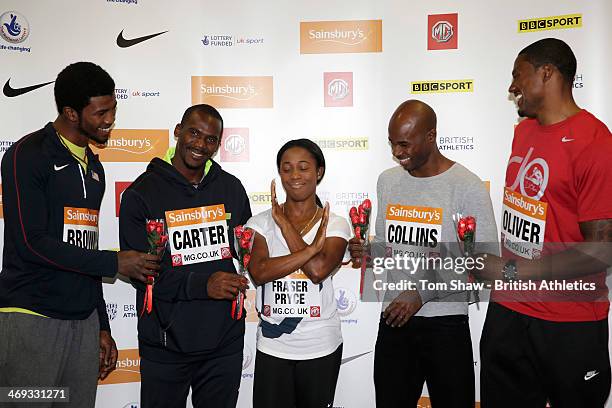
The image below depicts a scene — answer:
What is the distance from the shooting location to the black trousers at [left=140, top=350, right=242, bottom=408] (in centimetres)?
286

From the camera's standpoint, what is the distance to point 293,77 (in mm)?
3914

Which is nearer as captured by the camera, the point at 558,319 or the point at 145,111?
the point at 558,319

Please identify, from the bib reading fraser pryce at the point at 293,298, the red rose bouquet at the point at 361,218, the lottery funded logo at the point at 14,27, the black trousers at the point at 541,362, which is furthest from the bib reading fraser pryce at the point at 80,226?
the black trousers at the point at 541,362

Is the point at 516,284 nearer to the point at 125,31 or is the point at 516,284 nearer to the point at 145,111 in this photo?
the point at 145,111

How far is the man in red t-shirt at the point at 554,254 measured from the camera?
2354mm

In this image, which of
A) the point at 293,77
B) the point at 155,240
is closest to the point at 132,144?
the point at 293,77

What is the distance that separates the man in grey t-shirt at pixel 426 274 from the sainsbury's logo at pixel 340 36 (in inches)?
46.0

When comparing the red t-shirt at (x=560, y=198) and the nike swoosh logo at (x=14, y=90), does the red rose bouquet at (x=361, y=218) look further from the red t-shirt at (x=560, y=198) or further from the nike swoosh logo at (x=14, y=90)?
the nike swoosh logo at (x=14, y=90)

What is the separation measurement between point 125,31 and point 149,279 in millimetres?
2088

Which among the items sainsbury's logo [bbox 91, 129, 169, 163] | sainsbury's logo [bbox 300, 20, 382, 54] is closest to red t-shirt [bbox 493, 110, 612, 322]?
sainsbury's logo [bbox 300, 20, 382, 54]

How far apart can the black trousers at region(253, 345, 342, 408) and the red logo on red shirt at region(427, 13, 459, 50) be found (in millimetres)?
2431

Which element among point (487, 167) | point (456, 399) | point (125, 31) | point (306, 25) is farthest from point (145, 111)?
point (456, 399)

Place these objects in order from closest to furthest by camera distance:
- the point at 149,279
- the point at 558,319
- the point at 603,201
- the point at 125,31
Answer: the point at 603,201, the point at 558,319, the point at 149,279, the point at 125,31

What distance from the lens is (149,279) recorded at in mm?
2721
